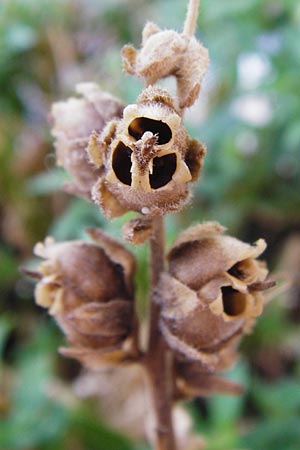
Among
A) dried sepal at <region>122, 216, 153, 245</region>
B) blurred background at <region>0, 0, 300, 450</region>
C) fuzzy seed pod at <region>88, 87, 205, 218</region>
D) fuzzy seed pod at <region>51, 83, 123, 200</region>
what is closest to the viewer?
fuzzy seed pod at <region>88, 87, 205, 218</region>

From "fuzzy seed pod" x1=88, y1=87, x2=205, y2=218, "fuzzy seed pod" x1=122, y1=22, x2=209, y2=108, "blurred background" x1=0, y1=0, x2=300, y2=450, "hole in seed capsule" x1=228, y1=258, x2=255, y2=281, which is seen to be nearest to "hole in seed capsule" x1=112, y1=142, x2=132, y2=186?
"fuzzy seed pod" x1=88, y1=87, x2=205, y2=218

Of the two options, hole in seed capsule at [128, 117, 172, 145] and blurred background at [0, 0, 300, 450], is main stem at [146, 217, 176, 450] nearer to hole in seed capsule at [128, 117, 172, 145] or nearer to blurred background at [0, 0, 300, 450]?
hole in seed capsule at [128, 117, 172, 145]

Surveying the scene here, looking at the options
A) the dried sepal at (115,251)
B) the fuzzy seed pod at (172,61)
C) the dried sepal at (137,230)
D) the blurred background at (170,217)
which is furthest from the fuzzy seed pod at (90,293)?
the blurred background at (170,217)

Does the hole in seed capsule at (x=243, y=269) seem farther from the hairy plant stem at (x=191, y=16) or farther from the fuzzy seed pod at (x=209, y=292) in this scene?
the hairy plant stem at (x=191, y=16)

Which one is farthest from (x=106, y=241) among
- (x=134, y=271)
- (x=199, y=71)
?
(x=199, y=71)

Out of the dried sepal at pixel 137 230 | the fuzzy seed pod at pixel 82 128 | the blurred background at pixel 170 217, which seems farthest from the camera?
the blurred background at pixel 170 217

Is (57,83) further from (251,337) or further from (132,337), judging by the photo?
(132,337)

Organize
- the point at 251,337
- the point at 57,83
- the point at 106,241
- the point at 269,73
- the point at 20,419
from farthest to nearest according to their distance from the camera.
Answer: the point at 57,83, the point at 251,337, the point at 269,73, the point at 20,419, the point at 106,241
